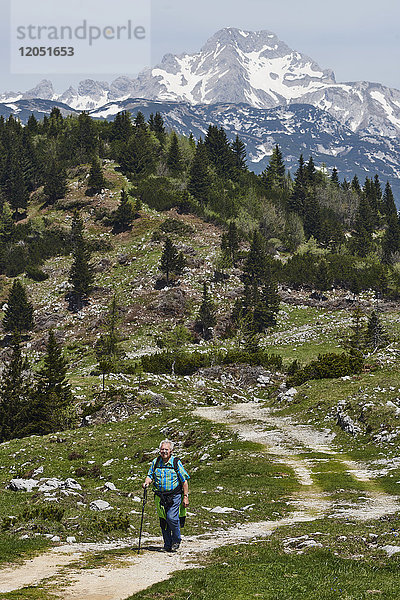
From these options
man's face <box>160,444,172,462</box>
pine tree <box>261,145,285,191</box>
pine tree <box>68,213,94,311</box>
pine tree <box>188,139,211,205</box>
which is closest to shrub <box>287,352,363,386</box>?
man's face <box>160,444,172,462</box>

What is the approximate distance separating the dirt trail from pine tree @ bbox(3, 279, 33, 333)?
207 ft

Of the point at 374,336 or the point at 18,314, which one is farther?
the point at 18,314

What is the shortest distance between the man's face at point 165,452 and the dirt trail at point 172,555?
7.65 ft

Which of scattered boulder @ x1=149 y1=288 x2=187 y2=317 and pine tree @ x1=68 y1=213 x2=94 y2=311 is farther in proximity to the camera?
pine tree @ x1=68 y1=213 x2=94 y2=311

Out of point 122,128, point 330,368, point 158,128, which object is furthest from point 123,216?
point 330,368

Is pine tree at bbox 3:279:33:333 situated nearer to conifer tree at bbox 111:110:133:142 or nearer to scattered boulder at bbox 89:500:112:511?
scattered boulder at bbox 89:500:112:511

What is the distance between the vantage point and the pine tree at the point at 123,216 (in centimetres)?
10569

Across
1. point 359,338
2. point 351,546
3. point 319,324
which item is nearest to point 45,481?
point 351,546

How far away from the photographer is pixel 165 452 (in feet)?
41.1

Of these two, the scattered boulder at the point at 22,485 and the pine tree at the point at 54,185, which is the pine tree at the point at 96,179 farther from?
the scattered boulder at the point at 22,485

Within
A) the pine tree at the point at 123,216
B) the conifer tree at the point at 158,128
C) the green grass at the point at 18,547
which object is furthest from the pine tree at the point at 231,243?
the green grass at the point at 18,547

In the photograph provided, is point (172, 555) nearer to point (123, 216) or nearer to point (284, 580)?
point (284, 580)

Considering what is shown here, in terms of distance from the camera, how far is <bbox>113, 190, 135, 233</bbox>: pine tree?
106 m

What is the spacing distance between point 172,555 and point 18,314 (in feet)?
249
